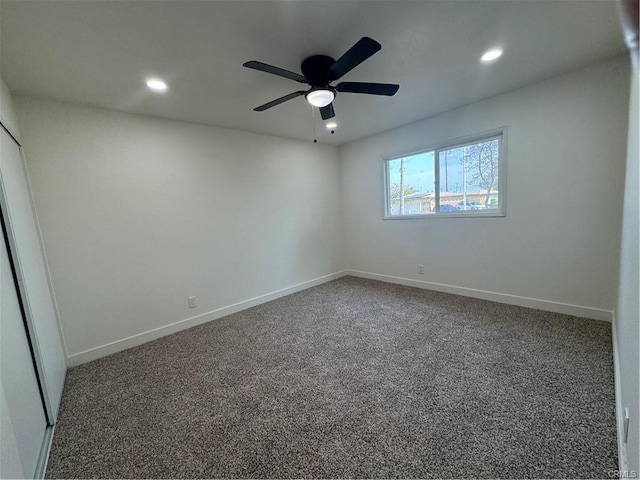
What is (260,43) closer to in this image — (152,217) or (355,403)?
(152,217)

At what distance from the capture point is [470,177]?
3352 mm

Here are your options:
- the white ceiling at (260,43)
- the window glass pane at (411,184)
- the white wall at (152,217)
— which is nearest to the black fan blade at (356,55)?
the white ceiling at (260,43)

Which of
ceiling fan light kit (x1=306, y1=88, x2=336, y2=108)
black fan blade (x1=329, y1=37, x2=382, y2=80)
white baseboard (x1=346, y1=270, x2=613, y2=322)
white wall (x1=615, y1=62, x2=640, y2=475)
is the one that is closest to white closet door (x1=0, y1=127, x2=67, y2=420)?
ceiling fan light kit (x1=306, y1=88, x2=336, y2=108)

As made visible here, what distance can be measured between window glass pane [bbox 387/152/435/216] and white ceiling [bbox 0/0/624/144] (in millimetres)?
1285

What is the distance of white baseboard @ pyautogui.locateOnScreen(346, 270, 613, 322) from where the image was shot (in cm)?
255

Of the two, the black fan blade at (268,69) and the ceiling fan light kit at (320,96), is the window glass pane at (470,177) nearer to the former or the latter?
the ceiling fan light kit at (320,96)

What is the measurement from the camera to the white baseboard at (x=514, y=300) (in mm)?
2555

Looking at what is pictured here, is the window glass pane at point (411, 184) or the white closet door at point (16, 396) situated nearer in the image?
the white closet door at point (16, 396)

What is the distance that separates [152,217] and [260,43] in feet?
6.81

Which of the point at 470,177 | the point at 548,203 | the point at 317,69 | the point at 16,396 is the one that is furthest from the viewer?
the point at 470,177

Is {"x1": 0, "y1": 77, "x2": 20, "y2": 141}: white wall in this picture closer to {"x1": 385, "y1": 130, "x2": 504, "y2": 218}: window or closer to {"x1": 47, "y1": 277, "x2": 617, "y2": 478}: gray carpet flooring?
{"x1": 47, "y1": 277, "x2": 617, "y2": 478}: gray carpet flooring

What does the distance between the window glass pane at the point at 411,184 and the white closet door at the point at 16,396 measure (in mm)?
4132

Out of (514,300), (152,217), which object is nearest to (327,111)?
(152,217)

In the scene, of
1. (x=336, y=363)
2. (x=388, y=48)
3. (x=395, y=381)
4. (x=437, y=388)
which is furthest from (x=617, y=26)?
(x=336, y=363)
